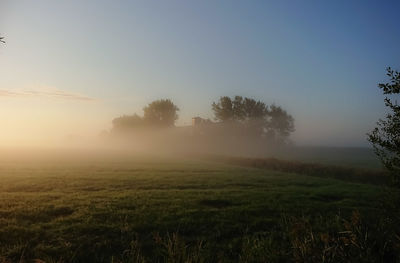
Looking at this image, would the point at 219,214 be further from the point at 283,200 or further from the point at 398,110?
the point at 398,110

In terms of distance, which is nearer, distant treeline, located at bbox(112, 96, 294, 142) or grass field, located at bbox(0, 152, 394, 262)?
grass field, located at bbox(0, 152, 394, 262)

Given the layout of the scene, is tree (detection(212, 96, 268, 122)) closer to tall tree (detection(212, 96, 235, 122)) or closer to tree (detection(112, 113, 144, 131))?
tall tree (detection(212, 96, 235, 122))

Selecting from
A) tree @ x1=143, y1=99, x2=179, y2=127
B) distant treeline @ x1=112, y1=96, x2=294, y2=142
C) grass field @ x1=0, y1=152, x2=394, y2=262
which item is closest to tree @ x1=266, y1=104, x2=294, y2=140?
distant treeline @ x1=112, y1=96, x2=294, y2=142

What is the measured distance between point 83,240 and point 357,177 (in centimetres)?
3888

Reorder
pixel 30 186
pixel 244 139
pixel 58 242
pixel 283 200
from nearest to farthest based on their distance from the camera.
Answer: pixel 58 242 → pixel 283 200 → pixel 30 186 → pixel 244 139

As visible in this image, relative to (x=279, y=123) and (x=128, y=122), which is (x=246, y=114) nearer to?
(x=279, y=123)

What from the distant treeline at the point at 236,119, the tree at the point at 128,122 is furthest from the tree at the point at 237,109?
the tree at the point at 128,122

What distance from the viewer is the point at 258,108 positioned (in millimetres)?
115688

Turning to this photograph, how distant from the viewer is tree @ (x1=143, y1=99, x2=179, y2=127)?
12431cm

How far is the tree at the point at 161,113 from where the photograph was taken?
124312 mm

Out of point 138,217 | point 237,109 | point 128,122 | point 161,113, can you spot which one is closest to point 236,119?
point 237,109

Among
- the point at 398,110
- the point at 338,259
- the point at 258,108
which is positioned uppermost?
the point at 258,108

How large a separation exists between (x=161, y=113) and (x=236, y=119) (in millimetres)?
34093

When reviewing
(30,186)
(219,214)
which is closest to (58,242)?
(219,214)
